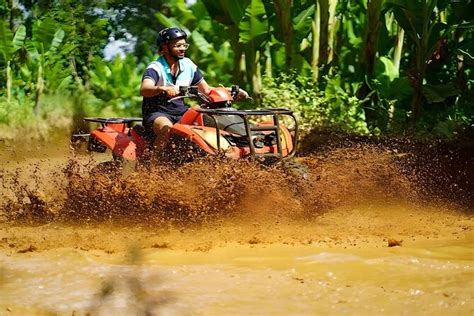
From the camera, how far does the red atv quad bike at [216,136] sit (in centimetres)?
709

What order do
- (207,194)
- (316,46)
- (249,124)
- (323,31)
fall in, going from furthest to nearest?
(316,46)
(323,31)
(249,124)
(207,194)

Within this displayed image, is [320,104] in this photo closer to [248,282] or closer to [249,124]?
[249,124]

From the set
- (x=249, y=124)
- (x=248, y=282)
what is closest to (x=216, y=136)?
(x=249, y=124)

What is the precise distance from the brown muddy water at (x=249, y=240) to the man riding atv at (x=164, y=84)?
39cm

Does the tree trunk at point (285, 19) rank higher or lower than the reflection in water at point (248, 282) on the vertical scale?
higher

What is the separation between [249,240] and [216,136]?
1101 mm

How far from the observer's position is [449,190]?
8.23 meters

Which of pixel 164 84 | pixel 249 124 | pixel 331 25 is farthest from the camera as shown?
pixel 331 25

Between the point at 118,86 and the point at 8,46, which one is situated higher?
the point at 8,46

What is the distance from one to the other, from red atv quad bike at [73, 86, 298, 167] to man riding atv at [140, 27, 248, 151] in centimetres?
13

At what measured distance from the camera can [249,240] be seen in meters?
6.43

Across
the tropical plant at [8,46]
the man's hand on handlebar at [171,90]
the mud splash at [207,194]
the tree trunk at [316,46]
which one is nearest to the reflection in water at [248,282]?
the mud splash at [207,194]

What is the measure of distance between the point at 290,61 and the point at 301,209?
5292 mm

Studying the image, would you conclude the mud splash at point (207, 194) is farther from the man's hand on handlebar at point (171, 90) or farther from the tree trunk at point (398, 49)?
the tree trunk at point (398, 49)
